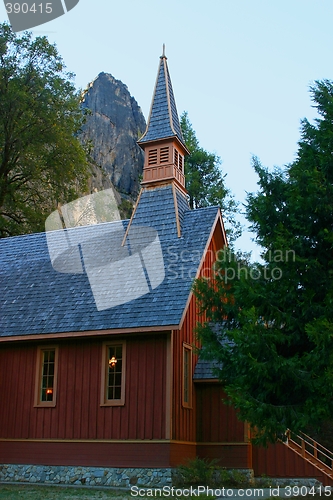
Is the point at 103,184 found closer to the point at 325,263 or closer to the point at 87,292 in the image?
the point at 87,292

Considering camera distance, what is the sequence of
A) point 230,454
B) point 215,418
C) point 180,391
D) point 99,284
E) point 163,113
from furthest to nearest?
point 163,113 → point 99,284 → point 215,418 → point 230,454 → point 180,391

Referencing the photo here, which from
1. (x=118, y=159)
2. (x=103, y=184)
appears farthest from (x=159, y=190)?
(x=118, y=159)

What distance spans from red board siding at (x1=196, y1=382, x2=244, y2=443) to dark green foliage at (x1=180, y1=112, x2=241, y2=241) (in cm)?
1848

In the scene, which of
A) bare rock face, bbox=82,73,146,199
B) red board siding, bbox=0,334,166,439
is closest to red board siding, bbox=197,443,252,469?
red board siding, bbox=0,334,166,439

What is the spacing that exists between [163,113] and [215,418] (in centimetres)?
1026

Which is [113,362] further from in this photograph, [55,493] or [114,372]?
[55,493]

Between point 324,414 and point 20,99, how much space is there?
2128 cm

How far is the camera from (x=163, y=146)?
18.8 metres

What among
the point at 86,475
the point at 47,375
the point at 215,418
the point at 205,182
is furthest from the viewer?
the point at 205,182

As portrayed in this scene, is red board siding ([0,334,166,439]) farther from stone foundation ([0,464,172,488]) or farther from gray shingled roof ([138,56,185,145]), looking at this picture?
gray shingled roof ([138,56,185,145])

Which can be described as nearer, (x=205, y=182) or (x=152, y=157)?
(x=152, y=157)

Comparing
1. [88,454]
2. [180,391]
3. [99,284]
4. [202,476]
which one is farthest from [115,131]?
[202,476]

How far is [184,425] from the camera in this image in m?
14.4

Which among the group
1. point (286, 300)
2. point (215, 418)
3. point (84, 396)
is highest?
point (286, 300)
